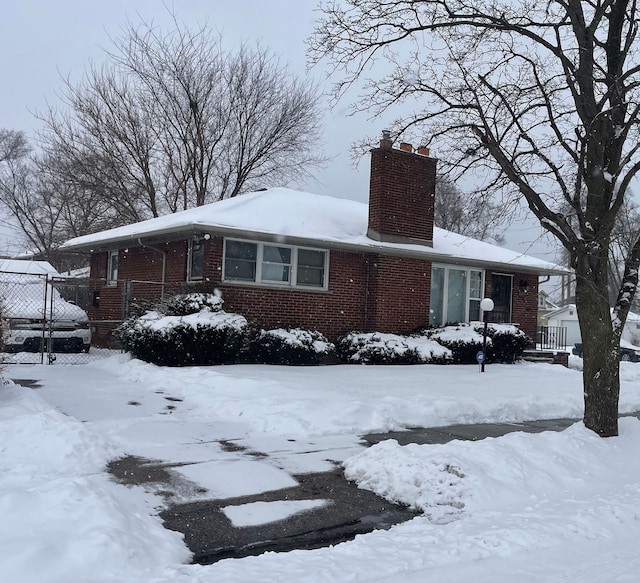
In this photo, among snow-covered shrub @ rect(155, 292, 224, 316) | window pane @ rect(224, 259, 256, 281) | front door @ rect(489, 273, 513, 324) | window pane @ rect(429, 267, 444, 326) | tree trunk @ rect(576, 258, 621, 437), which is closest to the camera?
tree trunk @ rect(576, 258, 621, 437)

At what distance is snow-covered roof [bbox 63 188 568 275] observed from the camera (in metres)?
13.7

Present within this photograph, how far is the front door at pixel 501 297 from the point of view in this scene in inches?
741

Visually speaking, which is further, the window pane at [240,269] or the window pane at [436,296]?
the window pane at [436,296]

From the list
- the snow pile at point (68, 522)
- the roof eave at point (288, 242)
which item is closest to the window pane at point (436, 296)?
the roof eave at point (288, 242)

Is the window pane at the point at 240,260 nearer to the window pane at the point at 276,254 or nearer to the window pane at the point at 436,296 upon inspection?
the window pane at the point at 276,254

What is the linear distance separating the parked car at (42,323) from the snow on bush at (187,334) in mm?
2084

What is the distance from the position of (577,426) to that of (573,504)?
101 inches

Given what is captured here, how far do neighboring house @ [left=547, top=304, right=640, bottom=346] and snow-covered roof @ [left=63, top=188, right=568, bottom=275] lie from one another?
17.8 metres

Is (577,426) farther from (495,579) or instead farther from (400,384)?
(495,579)

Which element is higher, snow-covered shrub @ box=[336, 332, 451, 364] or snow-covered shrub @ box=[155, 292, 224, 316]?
snow-covered shrub @ box=[155, 292, 224, 316]

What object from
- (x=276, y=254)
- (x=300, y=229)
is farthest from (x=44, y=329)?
(x=300, y=229)

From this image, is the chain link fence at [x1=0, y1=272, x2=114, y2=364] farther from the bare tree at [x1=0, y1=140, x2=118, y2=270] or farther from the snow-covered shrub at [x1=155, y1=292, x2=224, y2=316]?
the bare tree at [x1=0, y1=140, x2=118, y2=270]

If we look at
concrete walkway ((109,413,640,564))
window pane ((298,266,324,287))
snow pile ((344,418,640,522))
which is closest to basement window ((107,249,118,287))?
window pane ((298,266,324,287))

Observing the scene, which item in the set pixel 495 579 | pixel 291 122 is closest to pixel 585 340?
pixel 495 579
